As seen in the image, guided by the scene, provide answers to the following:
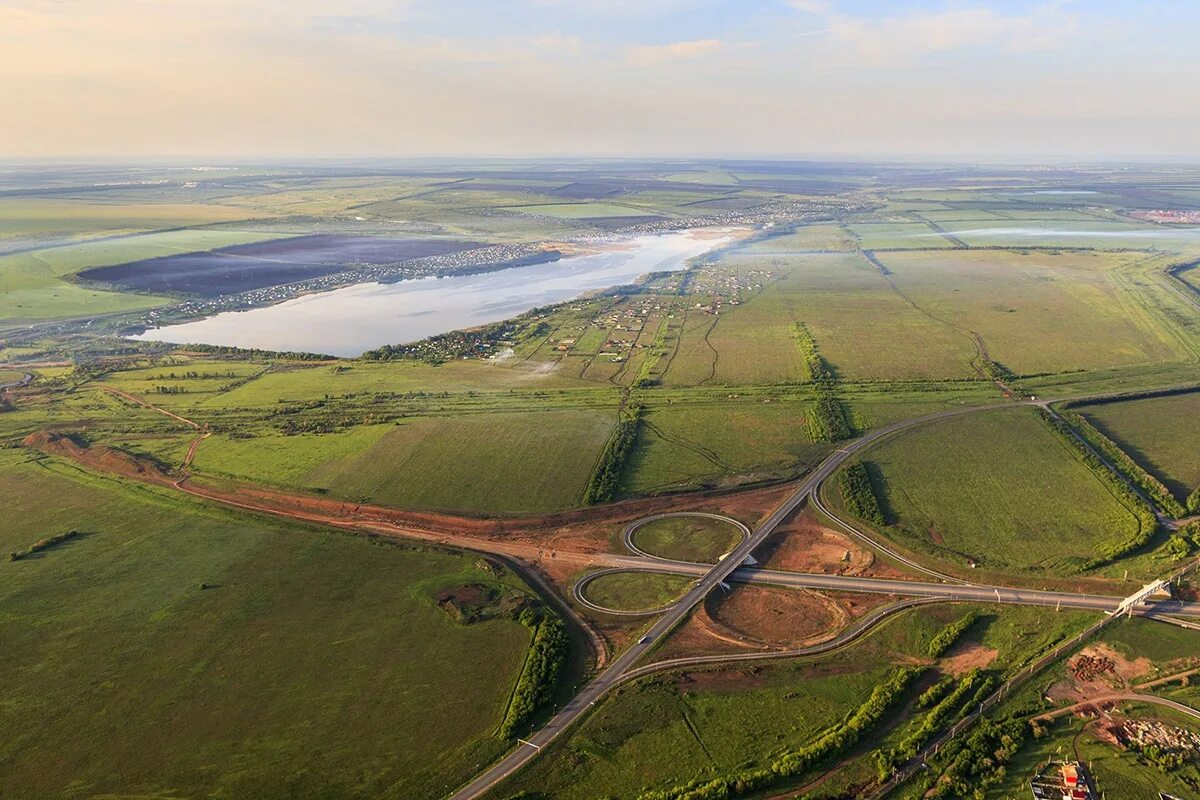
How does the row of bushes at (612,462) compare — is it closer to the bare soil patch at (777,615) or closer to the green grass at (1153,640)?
the bare soil patch at (777,615)

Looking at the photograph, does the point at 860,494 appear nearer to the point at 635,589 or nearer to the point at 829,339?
the point at 635,589

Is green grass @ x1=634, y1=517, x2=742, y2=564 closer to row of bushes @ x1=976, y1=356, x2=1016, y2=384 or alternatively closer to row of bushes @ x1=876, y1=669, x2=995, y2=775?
row of bushes @ x1=876, y1=669, x2=995, y2=775

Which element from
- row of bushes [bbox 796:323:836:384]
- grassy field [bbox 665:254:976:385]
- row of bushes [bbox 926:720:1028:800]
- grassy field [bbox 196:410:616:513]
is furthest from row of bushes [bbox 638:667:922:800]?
grassy field [bbox 665:254:976:385]

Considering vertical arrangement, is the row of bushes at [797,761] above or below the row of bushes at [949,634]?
below

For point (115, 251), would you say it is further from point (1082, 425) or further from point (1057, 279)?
point (1057, 279)

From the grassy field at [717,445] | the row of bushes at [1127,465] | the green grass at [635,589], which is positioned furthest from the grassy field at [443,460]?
the row of bushes at [1127,465]

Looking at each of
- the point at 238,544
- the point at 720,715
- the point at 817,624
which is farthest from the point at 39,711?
the point at 817,624
